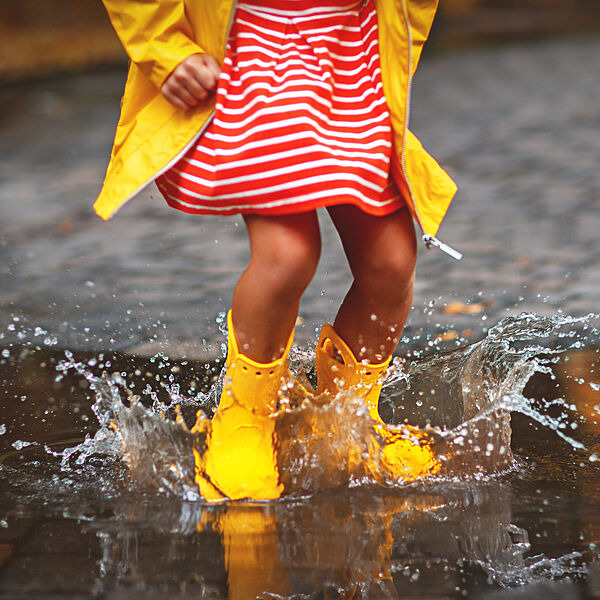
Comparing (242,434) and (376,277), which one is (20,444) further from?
(376,277)

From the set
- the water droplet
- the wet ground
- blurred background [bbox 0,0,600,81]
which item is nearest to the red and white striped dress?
the wet ground

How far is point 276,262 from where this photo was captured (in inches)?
82.9

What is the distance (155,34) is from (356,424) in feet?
3.20

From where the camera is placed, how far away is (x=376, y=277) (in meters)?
2.27

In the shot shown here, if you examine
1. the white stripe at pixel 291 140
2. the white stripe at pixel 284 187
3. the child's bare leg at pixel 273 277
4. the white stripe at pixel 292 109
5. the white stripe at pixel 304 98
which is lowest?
the child's bare leg at pixel 273 277

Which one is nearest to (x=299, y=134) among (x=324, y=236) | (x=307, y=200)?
(x=307, y=200)

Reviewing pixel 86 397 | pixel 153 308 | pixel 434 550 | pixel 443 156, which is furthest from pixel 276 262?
pixel 443 156

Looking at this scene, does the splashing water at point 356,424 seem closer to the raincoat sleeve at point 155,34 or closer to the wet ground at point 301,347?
the wet ground at point 301,347

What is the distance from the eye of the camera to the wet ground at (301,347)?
1.81m

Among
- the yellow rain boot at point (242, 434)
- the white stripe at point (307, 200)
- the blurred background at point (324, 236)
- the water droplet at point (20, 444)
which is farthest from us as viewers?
the blurred background at point (324, 236)

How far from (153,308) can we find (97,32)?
12383mm

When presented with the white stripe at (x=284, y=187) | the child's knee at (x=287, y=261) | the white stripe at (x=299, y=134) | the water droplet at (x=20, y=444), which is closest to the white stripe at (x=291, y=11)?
the white stripe at (x=299, y=134)

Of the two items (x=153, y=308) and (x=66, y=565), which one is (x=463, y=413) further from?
(x=153, y=308)

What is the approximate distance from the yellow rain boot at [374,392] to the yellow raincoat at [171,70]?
439 mm
